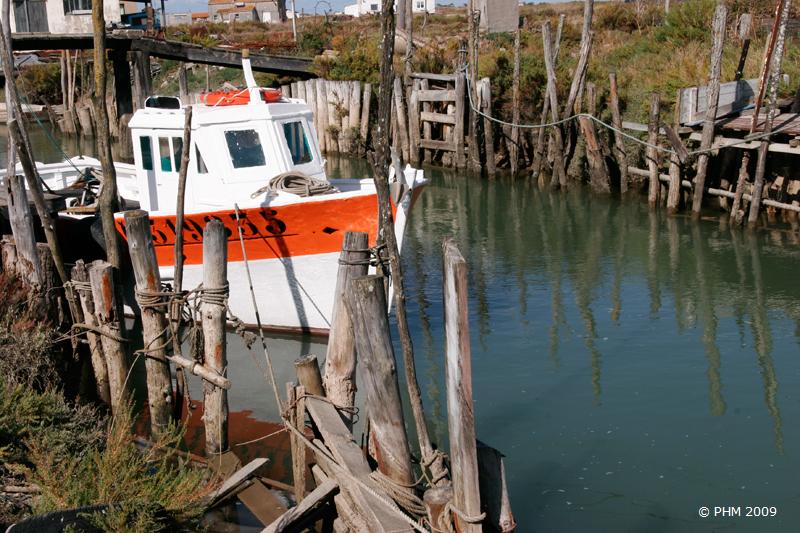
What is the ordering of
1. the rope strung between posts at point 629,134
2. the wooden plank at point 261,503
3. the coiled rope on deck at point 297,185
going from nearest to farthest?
the wooden plank at point 261,503 < the coiled rope on deck at point 297,185 < the rope strung between posts at point 629,134

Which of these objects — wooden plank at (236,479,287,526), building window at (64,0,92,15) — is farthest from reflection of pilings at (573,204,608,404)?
building window at (64,0,92,15)

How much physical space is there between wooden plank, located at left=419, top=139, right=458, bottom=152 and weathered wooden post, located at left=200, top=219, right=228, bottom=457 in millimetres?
18024

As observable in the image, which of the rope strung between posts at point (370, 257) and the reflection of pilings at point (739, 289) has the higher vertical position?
the rope strung between posts at point (370, 257)

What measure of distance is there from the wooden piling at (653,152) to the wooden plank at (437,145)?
21.5 feet

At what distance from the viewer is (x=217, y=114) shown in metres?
13.1

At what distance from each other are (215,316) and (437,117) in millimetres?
18654

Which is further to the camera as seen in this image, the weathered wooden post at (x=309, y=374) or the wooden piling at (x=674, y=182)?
the wooden piling at (x=674, y=182)

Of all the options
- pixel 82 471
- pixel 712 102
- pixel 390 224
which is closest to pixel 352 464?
pixel 82 471

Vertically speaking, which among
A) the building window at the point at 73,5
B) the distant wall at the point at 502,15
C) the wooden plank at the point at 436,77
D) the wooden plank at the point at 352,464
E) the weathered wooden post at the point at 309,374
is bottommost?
the wooden plank at the point at 352,464

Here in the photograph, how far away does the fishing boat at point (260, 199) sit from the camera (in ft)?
40.5

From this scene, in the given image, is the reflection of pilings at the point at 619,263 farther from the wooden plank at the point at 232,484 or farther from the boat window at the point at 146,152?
the wooden plank at the point at 232,484

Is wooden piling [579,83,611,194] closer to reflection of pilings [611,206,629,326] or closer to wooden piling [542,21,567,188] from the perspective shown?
wooden piling [542,21,567,188]

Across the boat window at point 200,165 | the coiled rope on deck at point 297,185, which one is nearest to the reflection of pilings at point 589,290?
the coiled rope on deck at point 297,185

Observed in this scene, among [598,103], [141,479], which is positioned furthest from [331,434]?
[598,103]
